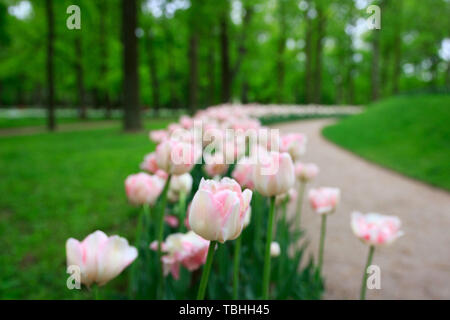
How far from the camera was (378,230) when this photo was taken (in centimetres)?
147

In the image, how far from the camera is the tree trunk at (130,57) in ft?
36.7

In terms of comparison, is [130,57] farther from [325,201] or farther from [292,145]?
[325,201]

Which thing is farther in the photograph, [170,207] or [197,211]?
[170,207]

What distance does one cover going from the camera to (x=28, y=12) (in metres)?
23.9

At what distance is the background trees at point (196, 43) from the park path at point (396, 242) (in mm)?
7980

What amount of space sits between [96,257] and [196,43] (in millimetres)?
15595

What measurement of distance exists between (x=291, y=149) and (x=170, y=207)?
1.42 meters

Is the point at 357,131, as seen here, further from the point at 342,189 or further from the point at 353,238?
the point at 353,238

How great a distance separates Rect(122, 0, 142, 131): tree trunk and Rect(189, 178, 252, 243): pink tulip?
36.5 ft

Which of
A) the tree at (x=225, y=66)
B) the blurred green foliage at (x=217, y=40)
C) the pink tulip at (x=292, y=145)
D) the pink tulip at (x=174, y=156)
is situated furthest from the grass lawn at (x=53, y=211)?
the tree at (x=225, y=66)

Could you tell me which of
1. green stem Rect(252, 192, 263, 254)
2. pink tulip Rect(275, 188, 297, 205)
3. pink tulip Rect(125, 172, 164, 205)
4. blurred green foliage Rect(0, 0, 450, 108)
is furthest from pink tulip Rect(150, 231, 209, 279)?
blurred green foliage Rect(0, 0, 450, 108)

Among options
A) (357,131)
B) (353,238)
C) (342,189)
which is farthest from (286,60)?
(353,238)

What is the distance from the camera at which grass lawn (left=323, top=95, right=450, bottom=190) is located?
702 cm

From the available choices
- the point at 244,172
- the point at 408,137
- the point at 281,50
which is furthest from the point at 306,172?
the point at 281,50
